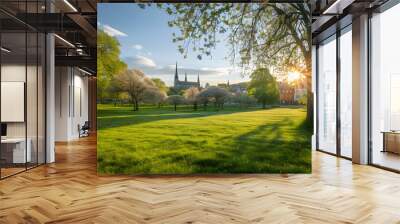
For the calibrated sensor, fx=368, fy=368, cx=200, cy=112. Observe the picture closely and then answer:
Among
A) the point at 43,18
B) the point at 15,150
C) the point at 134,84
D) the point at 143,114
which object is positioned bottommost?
the point at 15,150

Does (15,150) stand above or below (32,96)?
below

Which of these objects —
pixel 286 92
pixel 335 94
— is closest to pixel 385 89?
pixel 286 92

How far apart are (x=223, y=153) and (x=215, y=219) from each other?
2584 mm

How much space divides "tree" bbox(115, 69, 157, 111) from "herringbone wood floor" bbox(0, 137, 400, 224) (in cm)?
140

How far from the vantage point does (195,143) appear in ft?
20.6

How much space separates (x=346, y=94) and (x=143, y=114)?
15.3 feet

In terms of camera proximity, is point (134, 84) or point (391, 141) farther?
point (391, 141)

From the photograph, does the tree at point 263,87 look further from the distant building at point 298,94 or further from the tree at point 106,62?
the tree at point 106,62

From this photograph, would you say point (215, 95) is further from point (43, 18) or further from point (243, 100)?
point (43, 18)

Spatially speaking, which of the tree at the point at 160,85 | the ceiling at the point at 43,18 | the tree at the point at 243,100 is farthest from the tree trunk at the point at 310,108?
the ceiling at the point at 43,18

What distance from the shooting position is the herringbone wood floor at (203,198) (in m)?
3.77

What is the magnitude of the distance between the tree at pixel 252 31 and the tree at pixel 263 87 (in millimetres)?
175

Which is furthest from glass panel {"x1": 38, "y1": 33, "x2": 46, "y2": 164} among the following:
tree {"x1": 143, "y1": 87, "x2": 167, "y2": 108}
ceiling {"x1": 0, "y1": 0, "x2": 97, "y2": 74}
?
tree {"x1": 143, "y1": 87, "x2": 167, "y2": 108}

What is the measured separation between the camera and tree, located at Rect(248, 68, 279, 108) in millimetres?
6457
